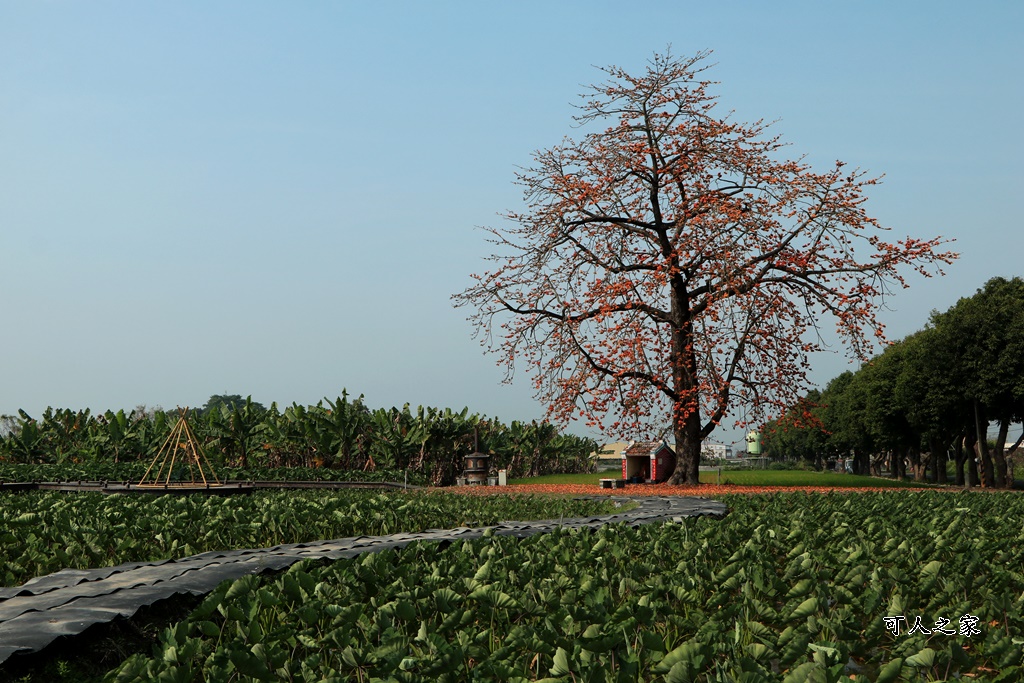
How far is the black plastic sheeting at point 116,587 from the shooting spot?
19.1 feet

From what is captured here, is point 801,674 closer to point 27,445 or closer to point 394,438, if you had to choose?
point 394,438

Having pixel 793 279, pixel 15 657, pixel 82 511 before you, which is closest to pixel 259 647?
pixel 15 657

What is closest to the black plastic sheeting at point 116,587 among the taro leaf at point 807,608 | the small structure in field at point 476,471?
the taro leaf at point 807,608

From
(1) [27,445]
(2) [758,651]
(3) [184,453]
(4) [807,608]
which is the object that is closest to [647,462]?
Result: (3) [184,453]

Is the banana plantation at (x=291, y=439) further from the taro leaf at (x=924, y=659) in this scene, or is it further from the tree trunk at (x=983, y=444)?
the taro leaf at (x=924, y=659)

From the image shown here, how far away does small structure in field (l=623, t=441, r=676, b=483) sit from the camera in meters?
28.8

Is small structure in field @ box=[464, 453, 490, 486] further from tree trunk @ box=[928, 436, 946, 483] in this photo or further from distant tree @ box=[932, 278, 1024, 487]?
tree trunk @ box=[928, 436, 946, 483]

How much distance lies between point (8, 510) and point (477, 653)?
10553 millimetres

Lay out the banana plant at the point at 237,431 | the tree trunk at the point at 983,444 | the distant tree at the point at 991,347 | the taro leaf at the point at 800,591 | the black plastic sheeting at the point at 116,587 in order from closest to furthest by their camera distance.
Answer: the taro leaf at the point at 800,591
the black plastic sheeting at the point at 116,587
the banana plant at the point at 237,431
the distant tree at the point at 991,347
the tree trunk at the point at 983,444

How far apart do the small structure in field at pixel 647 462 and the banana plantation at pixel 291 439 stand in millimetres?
5247

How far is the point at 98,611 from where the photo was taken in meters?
6.17

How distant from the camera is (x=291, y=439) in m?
29.4

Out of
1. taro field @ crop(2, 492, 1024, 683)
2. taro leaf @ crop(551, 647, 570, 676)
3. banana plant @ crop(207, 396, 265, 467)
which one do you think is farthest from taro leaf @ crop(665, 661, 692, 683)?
Answer: banana plant @ crop(207, 396, 265, 467)

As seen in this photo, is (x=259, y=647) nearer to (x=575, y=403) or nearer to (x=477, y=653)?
(x=477, y=653)
